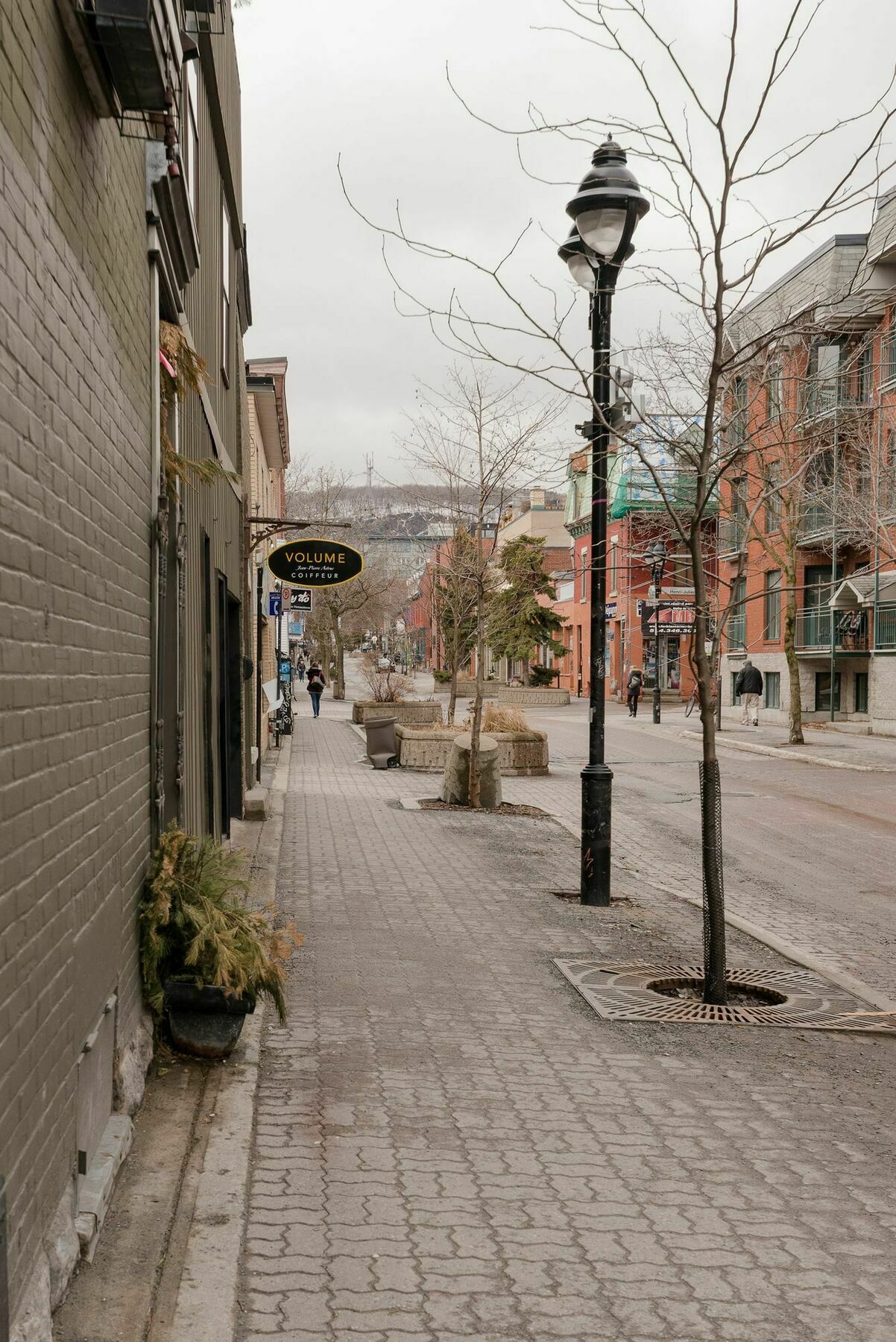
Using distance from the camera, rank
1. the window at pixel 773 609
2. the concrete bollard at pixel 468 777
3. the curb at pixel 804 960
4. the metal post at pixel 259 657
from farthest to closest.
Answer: the window at pixel 773 609 → the metal post at pixel 259 657 → the concrete bollard at pixel 468 777 → the curb at pixel 804 960

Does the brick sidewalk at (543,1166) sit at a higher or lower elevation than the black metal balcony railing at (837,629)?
lower

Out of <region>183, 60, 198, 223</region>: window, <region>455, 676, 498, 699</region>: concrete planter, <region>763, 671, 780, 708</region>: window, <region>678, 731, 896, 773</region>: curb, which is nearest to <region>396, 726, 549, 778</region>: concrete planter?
<region>678, 731, 896, 773</region>: curb

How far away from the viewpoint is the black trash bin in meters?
23.0

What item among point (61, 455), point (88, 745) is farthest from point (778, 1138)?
point (61, 455)

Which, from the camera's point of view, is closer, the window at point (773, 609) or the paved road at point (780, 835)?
the paved road at point (780, 835)

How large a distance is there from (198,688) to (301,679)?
3263 inches

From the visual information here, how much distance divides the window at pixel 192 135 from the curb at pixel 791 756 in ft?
56.5

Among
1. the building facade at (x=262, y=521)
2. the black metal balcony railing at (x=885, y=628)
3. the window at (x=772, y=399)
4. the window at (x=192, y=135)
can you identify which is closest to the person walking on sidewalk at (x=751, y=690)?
the black metal balcony railing at (x=885, y=628)

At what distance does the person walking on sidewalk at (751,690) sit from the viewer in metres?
34.0

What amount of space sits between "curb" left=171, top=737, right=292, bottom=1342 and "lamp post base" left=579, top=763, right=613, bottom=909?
4227 millimetres

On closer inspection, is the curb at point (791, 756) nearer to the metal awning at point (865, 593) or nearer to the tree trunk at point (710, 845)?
the metal awning at point (865, 593)

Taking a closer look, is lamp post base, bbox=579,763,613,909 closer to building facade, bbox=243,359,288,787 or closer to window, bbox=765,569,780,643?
building facade, bbox=243,359,288,787

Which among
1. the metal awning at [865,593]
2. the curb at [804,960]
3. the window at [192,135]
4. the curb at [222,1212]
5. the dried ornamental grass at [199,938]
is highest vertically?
the window at [192,135]

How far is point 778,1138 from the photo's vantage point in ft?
16.5
